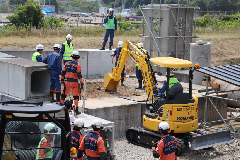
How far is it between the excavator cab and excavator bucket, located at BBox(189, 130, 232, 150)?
19.7 ft

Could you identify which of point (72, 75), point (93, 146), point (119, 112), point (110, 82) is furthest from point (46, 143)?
point (110, 82)

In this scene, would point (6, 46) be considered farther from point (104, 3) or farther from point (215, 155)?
point (104, 3)

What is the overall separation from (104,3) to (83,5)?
50.1 feet

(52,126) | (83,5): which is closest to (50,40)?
(52,126)

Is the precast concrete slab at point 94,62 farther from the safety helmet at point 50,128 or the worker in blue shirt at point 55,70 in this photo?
the safety helmet at point 50,128

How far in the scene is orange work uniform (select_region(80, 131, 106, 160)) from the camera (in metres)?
7.55

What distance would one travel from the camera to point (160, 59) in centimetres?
1103

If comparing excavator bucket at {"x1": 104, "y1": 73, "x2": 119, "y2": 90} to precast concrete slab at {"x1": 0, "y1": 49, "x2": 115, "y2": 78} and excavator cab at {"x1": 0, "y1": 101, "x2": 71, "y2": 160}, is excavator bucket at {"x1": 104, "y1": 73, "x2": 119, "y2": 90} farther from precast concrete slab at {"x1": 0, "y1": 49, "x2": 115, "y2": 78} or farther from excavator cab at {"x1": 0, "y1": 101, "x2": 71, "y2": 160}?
excavator cab at {"x1": 0, "y1": 101, "x2": 71, "y2": 160}

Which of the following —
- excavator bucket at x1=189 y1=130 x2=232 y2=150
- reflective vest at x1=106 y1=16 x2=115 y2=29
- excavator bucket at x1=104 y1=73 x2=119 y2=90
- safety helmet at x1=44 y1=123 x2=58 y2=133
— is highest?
reflective vest at x1=106 y1=16 x2=115 y2=29

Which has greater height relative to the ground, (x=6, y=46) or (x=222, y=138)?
(x=6, y=46)

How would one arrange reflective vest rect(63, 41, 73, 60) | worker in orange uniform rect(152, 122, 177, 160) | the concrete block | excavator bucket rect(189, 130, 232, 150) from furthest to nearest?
reflective vest rect(63, 41, 73, 60) < the concrete block < excavator bucket rect(189, 130, 232, 150) < worker in orange uniform rect(152, 122, 177, 160)

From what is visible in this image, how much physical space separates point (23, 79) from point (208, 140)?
232 inches

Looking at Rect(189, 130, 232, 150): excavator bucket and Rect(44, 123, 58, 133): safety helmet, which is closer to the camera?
Rect(44, 123, 58, 133): safety helmet

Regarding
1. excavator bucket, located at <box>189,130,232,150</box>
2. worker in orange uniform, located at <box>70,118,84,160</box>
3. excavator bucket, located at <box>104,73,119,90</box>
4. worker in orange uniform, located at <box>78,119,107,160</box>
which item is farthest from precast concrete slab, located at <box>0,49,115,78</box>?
worker in orange uniform, located at <box>78,119,107,160</box>
